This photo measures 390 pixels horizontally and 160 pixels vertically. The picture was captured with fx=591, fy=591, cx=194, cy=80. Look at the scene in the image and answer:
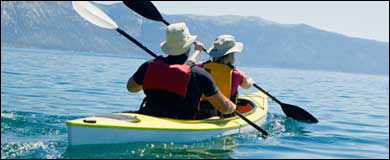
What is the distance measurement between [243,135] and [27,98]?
24.1ft

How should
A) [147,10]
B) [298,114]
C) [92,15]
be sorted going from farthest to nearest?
[298,114]
[147,10]
[92,15]

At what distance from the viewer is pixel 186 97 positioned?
28.5 ft

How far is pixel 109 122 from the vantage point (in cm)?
797

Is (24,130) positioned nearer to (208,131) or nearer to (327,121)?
(208,131)

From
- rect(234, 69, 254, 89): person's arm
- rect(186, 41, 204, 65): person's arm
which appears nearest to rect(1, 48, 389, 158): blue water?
rect(234, 69, 254, 89): person's arm

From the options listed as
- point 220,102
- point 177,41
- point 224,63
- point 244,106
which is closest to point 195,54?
point 224,63

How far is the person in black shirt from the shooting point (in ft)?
27.7

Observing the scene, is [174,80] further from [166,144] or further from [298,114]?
[298,114]

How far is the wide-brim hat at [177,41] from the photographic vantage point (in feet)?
27.7

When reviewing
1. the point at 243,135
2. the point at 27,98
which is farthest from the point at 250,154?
the point at 27,98

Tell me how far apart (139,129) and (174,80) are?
875mm

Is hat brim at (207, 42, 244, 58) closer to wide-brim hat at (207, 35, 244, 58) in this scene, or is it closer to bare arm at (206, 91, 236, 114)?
wide-brim hat at (207, 35, 244, 58)

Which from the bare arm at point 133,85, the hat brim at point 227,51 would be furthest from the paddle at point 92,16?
the hat brim at point 227,51

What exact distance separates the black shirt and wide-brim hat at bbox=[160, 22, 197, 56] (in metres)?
0.12
